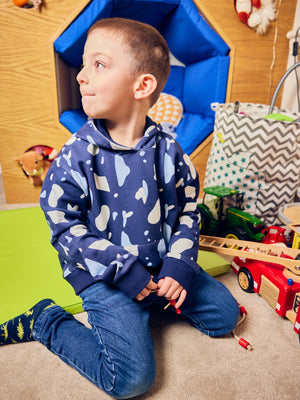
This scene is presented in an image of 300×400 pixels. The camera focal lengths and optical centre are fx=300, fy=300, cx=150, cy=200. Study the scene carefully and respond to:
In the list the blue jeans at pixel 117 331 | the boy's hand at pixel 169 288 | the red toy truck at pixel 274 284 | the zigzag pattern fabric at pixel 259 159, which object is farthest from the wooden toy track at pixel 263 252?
the zigzag pattern fabric at pixel 259 159

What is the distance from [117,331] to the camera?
612mm

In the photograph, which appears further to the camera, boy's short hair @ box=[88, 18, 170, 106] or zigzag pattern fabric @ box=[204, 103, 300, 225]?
zigzag pattern fabric @ box=[204, 103, 300, 225]

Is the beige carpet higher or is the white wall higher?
the white wall

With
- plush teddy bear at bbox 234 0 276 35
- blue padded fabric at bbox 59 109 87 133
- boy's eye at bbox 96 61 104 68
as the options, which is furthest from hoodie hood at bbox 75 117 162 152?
plush teddy bear at bbox 234 0 276 35

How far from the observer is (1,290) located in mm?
831

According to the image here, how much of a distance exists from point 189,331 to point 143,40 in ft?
2.29

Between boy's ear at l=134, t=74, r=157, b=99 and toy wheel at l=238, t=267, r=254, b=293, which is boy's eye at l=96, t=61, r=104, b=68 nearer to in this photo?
boy's ear at l=134, t=74, r=157, b=99

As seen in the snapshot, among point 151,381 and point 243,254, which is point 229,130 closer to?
point 243,254

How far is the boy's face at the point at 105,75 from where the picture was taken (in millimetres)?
637

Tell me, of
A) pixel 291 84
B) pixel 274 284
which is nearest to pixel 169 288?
pixel 274 284

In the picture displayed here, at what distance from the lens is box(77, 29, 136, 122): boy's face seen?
637 millimetres

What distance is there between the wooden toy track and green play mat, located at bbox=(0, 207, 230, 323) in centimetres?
11

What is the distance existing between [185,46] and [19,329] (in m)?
1.66

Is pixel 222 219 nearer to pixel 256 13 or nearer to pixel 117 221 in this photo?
pixel 117 221
